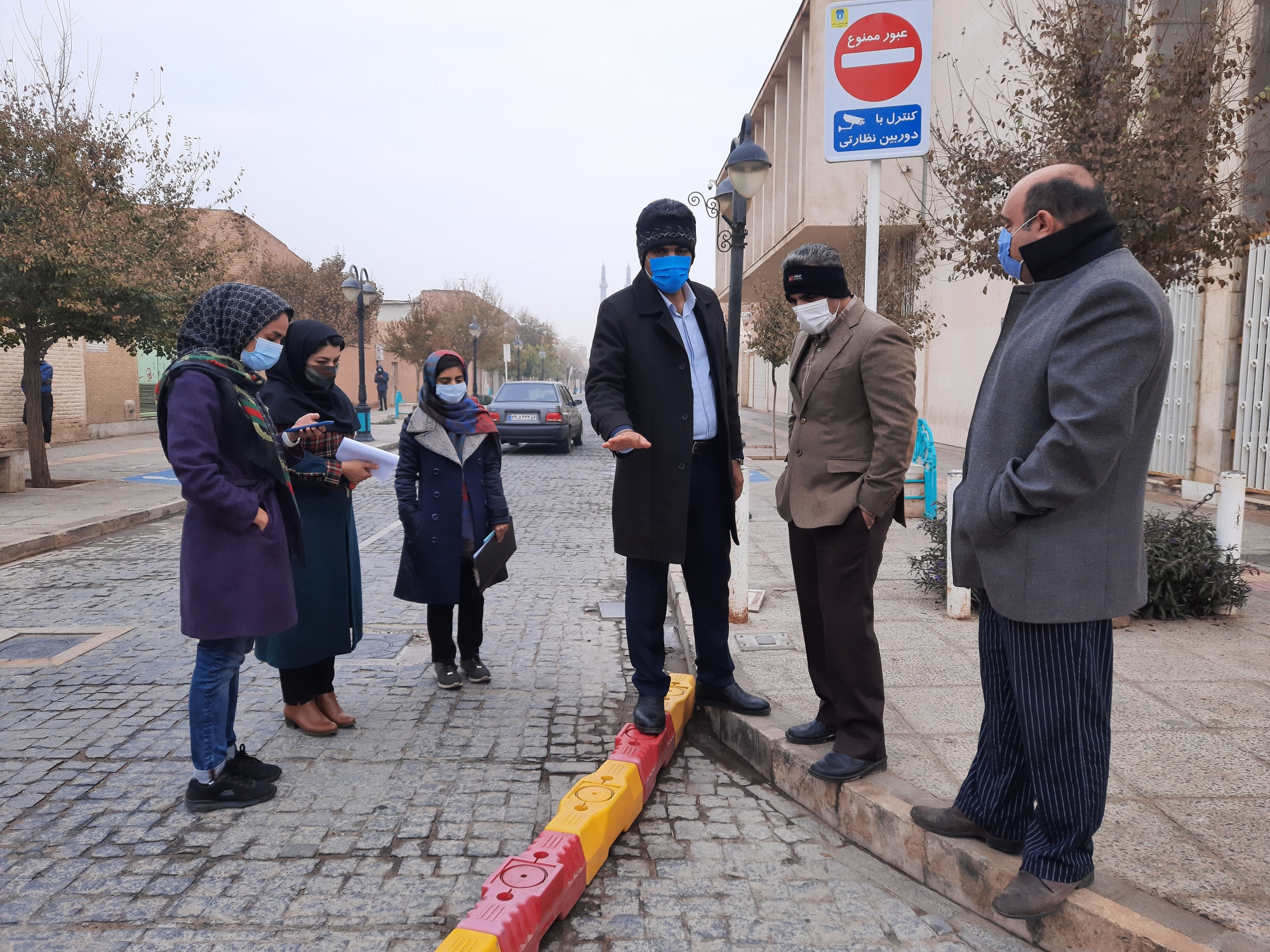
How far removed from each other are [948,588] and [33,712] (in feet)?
16.8

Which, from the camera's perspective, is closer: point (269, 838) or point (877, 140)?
point (269, 838)

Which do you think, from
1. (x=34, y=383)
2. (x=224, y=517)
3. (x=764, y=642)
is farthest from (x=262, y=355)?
(x=34, y=383)

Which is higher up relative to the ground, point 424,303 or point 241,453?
point 424,303

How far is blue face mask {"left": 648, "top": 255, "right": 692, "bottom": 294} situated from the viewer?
12.1 feet

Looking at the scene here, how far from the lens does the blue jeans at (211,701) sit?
3.41 metres

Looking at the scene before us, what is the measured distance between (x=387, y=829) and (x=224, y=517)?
1262 millimetres

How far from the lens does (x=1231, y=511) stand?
567 centimetres

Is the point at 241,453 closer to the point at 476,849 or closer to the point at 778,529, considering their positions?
the point at 476,849

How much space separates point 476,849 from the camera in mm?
3086

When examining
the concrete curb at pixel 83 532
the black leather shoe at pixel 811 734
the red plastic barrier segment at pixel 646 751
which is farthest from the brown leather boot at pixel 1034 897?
the concrete curb at pixel 83 532

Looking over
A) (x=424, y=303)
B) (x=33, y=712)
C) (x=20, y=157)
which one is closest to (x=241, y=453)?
(x=33, y=712)

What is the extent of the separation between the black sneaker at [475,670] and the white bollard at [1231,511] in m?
4.51

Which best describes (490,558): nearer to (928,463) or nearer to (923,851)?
(923,851)

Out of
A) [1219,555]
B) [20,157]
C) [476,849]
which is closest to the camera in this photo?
[476,849]
